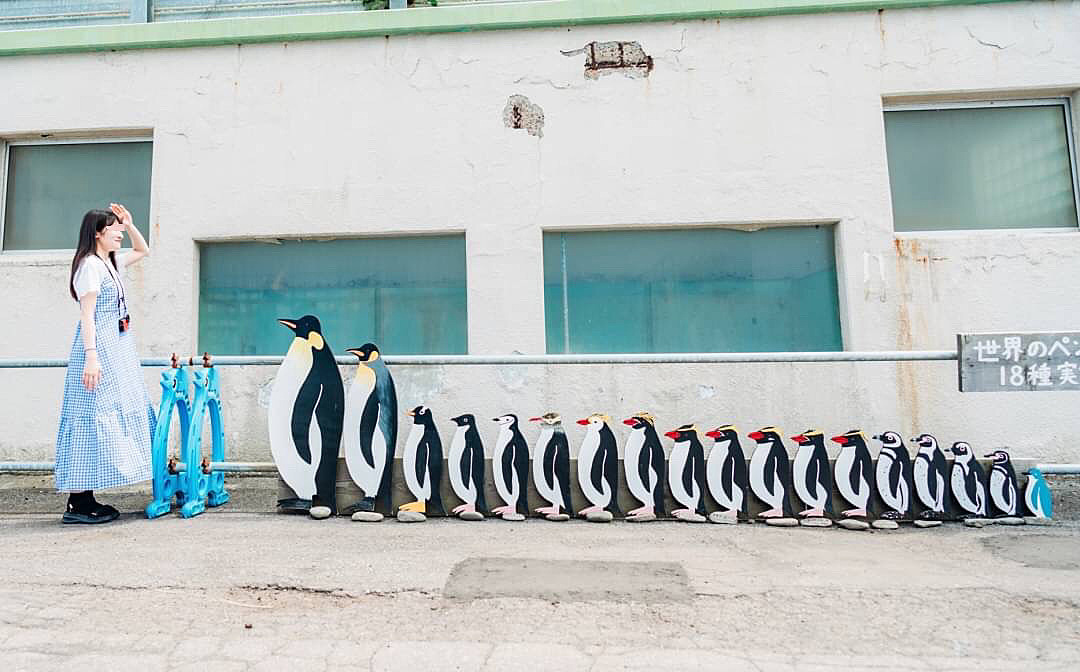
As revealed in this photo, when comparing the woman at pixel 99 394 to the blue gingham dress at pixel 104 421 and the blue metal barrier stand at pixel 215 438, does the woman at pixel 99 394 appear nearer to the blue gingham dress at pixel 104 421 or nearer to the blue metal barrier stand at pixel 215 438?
the blue gingham dress at pixel 104 421

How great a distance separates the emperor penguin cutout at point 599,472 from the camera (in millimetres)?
4051

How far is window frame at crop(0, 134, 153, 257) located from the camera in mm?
6008

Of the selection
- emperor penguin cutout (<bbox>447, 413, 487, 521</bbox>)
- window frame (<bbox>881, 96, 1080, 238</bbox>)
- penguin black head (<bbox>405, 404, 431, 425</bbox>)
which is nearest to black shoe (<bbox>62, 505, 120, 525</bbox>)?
penguin black head (<bbox>405, 404, 431, 425</bbox>)

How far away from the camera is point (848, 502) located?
13.2 ft

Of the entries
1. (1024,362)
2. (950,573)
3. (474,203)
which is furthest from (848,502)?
(474,203)

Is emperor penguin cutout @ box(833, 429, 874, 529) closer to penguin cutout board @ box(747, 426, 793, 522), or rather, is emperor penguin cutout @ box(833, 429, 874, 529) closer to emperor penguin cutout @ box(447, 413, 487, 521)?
penguin cutout board @ box(747, 426, 793, 522)

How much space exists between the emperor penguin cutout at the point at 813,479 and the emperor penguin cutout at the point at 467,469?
189 centimetres

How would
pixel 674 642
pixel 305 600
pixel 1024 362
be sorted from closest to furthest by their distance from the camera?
pixel 674 642 < pixel 305 600 < pixel 1024 362

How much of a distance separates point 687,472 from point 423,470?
1.61 metres

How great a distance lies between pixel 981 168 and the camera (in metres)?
5.57

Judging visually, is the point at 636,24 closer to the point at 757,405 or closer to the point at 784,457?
the point at 757,405

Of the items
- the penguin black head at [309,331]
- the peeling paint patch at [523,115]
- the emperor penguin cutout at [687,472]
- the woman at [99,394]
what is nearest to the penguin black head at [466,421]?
the penguin black head at [309,331]

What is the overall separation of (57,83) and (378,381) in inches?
173

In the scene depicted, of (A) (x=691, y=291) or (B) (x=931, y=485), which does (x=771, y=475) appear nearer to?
(B) (x=931, y=485)
